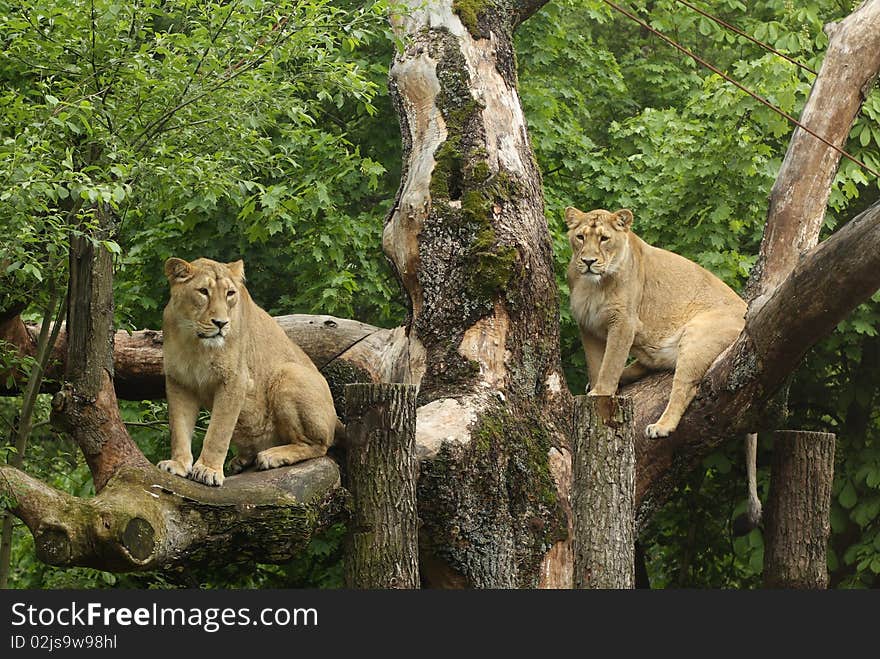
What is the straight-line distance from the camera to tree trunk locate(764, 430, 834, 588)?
9.45m

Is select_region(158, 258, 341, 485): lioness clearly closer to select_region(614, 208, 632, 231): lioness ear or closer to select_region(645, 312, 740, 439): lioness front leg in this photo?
select_region(645, 312, 740, 439): lioness front leg

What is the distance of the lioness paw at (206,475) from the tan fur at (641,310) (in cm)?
317

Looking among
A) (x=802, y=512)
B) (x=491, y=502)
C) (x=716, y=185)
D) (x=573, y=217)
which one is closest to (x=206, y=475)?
(x=491, y=502)

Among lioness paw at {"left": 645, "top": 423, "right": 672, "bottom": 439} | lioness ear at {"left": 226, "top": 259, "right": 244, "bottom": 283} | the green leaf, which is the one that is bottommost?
the green leaf

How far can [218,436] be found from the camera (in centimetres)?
703

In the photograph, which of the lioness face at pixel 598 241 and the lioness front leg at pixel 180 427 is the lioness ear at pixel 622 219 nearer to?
the lioness face at pixel 598 241

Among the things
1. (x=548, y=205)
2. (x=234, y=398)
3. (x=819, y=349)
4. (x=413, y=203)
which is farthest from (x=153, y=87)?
(x=819, y=349)

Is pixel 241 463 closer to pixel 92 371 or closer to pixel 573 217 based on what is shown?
pixel 92 371

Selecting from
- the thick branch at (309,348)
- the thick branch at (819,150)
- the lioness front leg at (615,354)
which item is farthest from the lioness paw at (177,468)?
the thick branch at (819,150)

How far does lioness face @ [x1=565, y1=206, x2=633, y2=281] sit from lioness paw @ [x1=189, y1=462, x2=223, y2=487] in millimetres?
3526

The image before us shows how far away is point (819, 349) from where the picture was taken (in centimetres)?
1184

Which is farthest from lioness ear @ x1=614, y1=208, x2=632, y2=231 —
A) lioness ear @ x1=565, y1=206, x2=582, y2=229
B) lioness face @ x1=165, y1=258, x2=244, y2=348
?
lioness face @ x1=165, y1=258, x2=244, y2=348

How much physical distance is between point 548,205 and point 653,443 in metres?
4.04

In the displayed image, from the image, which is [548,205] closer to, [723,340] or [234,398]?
[723,340]
